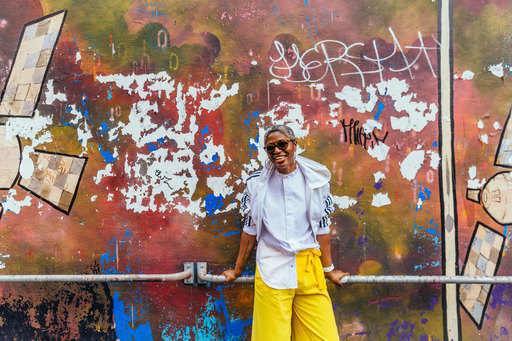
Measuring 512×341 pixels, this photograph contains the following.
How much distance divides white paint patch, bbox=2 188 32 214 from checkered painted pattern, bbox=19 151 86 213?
8cm

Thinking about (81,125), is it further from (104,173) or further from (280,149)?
(280,149)

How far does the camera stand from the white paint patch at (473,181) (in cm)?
276

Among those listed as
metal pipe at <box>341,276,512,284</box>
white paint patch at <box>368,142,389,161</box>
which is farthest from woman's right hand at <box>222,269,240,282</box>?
white paint patch at <box>368,142,389,161</box>

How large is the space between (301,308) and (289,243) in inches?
16.4

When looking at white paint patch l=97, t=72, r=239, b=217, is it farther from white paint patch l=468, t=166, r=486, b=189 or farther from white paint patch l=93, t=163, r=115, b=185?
white paint patch l=468, t=166, r=486, b=189

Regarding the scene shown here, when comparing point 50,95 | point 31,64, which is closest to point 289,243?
point 50,95

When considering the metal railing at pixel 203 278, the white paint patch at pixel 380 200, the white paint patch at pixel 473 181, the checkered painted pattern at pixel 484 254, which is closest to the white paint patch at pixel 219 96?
the metal railing at pixel 203 278

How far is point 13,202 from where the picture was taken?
283 centimetres

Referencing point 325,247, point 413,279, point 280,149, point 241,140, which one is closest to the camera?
point 280,149

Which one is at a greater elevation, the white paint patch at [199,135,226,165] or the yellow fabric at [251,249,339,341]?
the white paint patch at [199,135,226,165]

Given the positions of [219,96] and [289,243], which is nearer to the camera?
[289,243]

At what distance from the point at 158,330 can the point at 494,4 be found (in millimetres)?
3615

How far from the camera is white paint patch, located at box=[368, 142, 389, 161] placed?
2.75m

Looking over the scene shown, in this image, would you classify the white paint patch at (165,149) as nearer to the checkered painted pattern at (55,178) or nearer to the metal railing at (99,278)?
the checkered painted pattern at (55,178)
